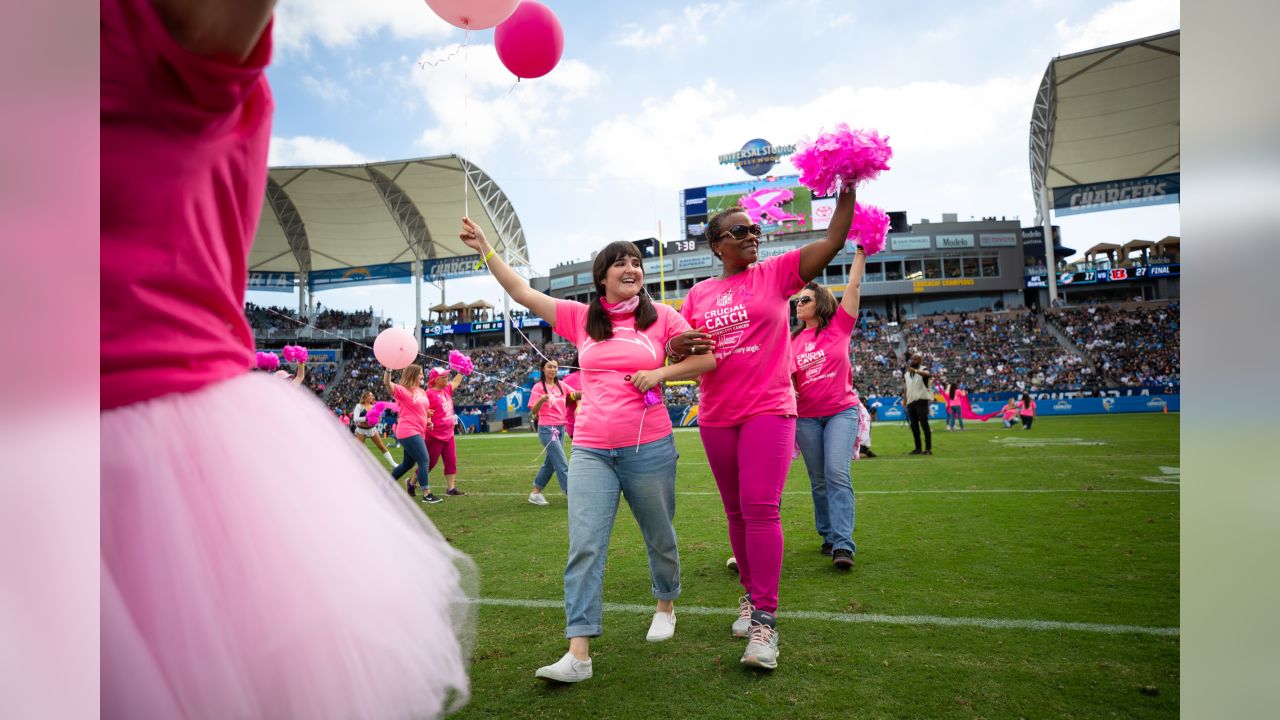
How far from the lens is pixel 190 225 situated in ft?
2.95

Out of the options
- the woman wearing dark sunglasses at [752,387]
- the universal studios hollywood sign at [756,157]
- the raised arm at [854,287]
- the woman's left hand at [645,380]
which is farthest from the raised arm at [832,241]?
the universal studios hollywood sign at [756,157]

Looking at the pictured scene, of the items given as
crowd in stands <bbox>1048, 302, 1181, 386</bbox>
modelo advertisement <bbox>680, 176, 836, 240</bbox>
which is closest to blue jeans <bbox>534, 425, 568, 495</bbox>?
crowd in stands <bbox>1048, 302, 1181, 386</bbox>

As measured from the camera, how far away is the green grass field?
269 cm

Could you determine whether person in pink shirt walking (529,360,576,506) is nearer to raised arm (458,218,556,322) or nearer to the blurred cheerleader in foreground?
raised arm (458,218,556,322)

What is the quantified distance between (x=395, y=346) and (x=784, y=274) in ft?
13.5

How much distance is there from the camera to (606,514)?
3.19 metres

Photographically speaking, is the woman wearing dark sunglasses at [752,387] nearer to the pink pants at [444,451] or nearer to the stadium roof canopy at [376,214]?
the pink pants at [444,451]

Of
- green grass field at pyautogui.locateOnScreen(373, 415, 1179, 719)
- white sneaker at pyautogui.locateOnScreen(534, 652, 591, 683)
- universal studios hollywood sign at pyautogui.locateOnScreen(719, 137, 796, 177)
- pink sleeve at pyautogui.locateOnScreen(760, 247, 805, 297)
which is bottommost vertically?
green grass field at pyautogui.locateOnScreen(373, 415, 1179, 719)

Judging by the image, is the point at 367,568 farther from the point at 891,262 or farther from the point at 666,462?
the point at 891,262

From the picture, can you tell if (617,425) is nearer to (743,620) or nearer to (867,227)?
(743,620)

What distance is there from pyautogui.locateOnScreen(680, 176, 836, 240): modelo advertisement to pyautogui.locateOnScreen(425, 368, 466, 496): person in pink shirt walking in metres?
41.7

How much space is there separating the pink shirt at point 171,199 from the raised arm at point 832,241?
264cm

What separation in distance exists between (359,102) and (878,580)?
412 centimetres

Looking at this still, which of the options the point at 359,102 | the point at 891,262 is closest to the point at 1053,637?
the point at 359,102
